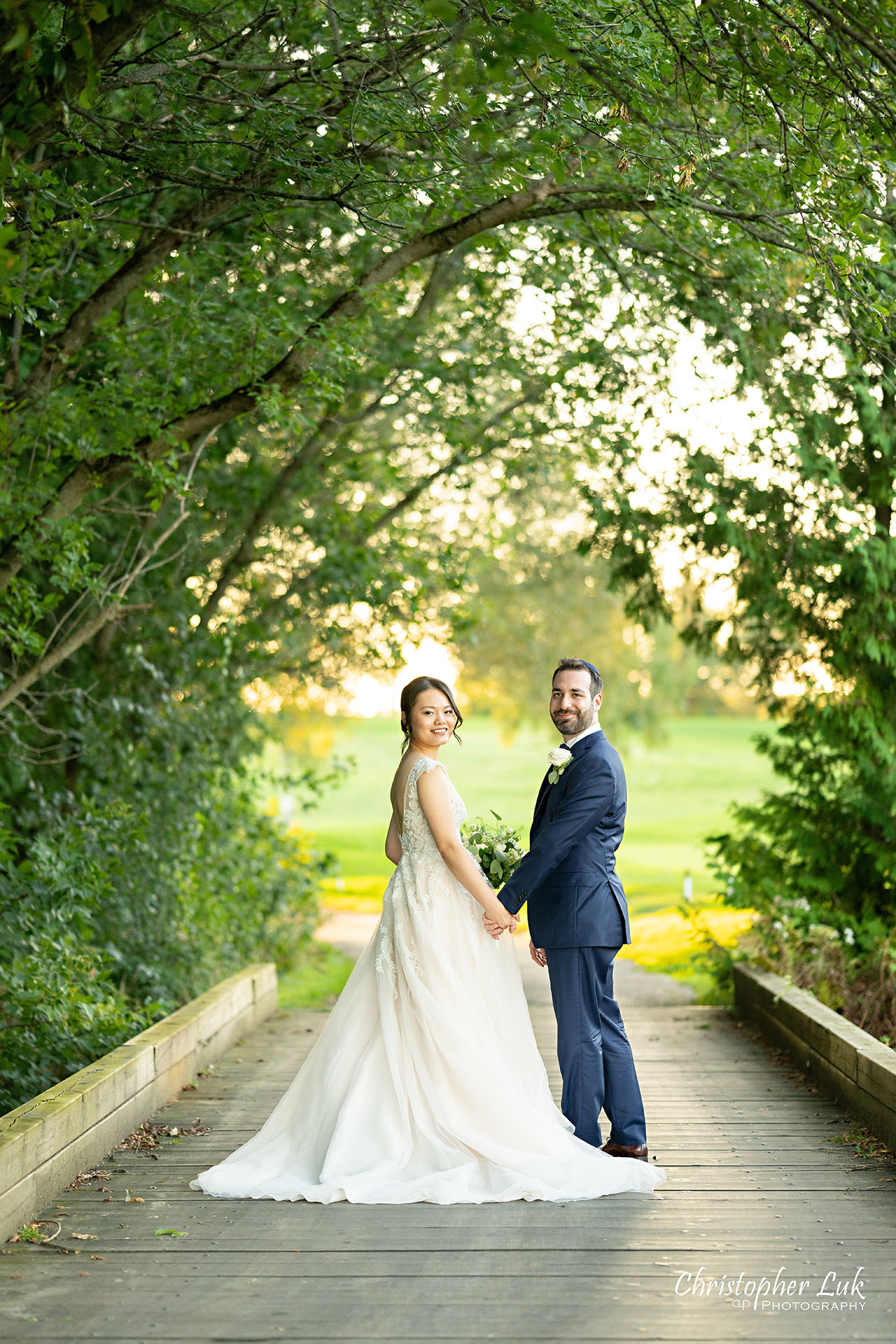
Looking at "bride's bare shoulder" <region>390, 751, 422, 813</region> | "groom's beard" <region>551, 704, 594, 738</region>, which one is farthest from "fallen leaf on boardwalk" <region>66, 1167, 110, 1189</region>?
"groom's beard" <region>551, 704, 594, 738</region>

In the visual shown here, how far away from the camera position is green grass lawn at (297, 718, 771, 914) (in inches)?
1383

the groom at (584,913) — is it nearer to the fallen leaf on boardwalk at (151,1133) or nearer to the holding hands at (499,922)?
the holding hands at (499,922)

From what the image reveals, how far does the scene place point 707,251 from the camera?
8.16 meters

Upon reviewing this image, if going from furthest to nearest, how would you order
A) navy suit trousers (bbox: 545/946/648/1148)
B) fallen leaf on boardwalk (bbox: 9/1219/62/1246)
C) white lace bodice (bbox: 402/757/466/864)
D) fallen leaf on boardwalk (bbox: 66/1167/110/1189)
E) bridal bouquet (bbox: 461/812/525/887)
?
bridal bouquet (bbox: 461/812/525/887) < white lace bodice (bbox: 402/757/466/864) < navy suit trousers (bbox: 545/946/648/1148) < fallen leaf on boardwalk (bbox: 66/1167/110/1189) < fallen leaf on boardwalk (bbox: 9/1219/62/1246)

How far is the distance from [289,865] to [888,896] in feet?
20.3

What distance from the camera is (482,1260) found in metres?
4.45

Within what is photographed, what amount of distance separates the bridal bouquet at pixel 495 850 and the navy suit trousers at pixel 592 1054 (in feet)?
1.69

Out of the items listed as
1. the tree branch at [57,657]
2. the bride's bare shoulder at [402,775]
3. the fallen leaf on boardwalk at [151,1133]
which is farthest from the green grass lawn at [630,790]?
the bride's bare shoulder at [402,775]

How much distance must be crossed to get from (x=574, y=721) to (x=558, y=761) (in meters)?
0.22

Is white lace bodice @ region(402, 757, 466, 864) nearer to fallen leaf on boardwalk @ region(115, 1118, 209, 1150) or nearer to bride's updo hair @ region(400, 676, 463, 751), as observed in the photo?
bride's updo hair @ region(400, 676, 463, 751)

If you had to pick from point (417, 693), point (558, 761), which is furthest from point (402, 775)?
point (558, 761)

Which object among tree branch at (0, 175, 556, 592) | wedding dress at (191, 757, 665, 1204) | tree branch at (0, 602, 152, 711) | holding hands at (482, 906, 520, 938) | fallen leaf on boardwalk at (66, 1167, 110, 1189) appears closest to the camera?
wedding dress at (191, 757, 665, 1204)

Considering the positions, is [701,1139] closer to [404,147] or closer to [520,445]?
[404,147]

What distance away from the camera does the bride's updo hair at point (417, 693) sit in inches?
235
